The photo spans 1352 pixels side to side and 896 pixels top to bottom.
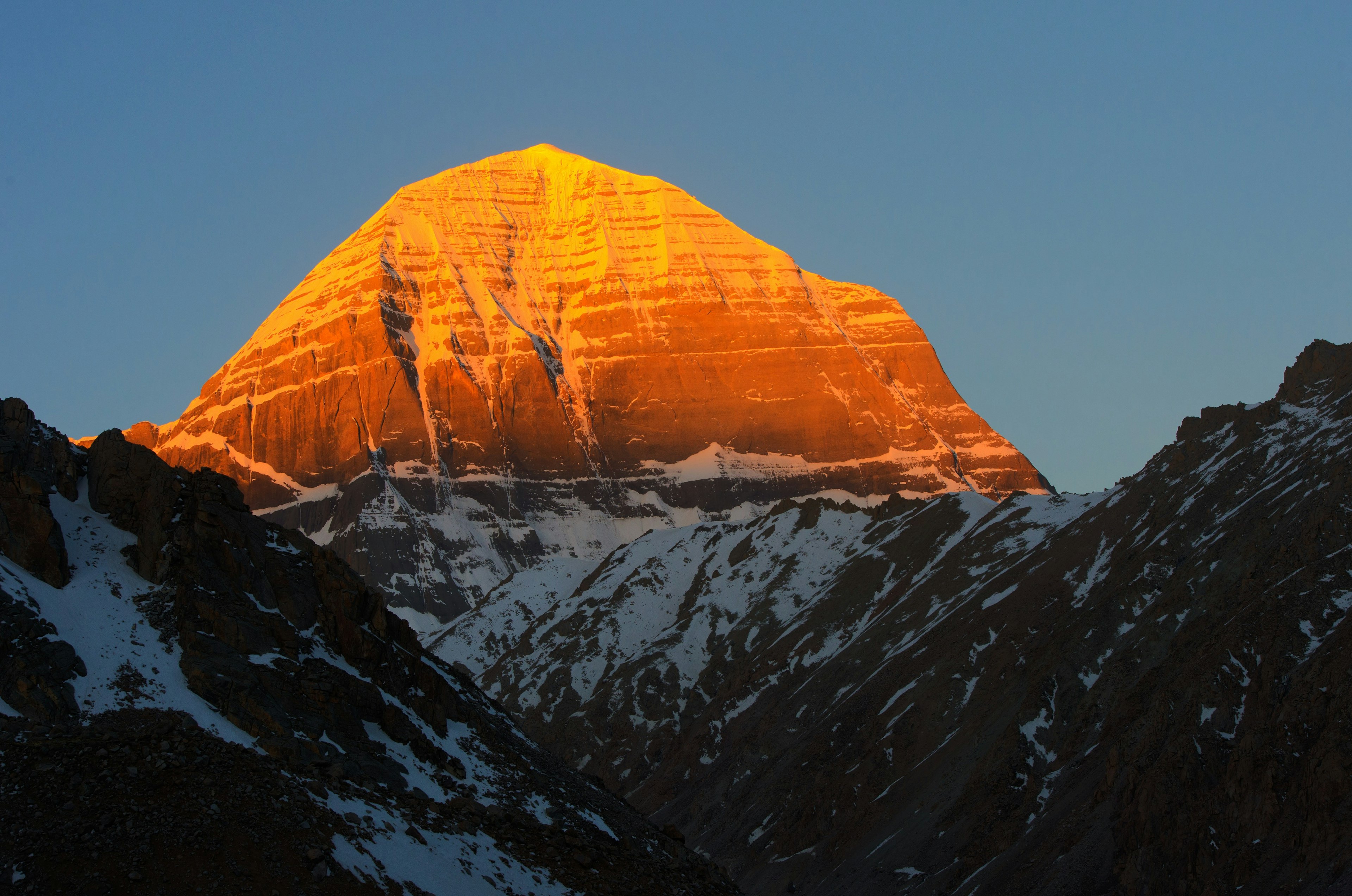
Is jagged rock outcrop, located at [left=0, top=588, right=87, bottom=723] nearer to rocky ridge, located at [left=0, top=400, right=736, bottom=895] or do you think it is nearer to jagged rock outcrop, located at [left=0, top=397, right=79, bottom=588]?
rocky ridge, located at [left=0, top=400, right=736, bottom=895]

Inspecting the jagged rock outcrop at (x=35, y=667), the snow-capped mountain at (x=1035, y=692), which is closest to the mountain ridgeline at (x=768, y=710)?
the jagged rock outcrop at (x=35, y=667)

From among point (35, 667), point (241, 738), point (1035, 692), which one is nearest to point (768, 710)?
point (1035, 692)

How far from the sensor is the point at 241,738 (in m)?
46.2

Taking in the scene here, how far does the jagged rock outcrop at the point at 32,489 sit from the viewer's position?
49938 millimetres

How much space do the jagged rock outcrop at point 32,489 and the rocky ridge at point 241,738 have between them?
452 millimetres

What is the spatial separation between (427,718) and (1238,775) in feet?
143

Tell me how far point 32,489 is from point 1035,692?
243 ft

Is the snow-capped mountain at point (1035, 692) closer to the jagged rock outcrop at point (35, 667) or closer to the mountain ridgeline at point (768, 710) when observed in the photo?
the mountain ridgeline at point (768, 710)

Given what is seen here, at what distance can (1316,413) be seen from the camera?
371 ft

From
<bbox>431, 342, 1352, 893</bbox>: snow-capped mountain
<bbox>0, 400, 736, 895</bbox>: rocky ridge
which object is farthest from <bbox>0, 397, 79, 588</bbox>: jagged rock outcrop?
<bbox>431, 342, 1352, 893</bbox>: snow-capped mountain

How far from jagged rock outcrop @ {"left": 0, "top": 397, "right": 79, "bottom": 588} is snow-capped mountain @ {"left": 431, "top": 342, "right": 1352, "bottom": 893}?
2113 inches

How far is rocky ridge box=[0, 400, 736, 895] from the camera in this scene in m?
36.9

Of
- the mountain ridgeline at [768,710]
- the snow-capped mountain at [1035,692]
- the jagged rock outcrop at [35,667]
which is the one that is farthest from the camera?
the snow-capped mountain at [1035,692]

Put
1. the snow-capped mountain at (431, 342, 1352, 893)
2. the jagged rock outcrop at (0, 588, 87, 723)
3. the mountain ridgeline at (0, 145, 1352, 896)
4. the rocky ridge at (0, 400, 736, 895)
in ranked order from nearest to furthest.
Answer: the rocky ridge at (0, 400, 736, 895) < the mountain ridgeline at (0, 145, 1352, 896) < the jagged rock outcrop at (0, 588, 87, 723) < the snow-capped mountain at (431, 342, 1352, 893)
